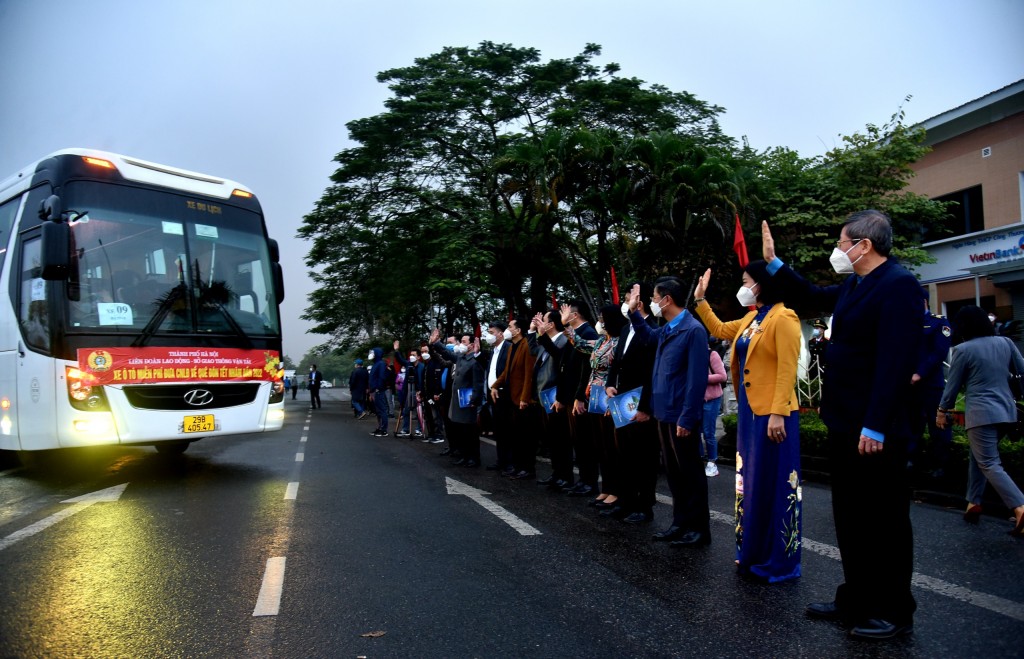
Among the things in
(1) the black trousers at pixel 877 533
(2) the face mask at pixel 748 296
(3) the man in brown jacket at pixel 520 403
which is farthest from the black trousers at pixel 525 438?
(1) the black trousers at pixel 877 533

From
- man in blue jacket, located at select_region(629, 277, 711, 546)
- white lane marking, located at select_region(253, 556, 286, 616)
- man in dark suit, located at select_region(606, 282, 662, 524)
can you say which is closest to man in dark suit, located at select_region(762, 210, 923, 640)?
man in blue jacket, located at select_region(629, 277, 711, 546)

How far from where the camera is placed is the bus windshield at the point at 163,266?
8094 millimetres

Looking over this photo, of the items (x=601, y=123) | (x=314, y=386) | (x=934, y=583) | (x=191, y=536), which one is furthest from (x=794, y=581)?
(x=314, y=386)

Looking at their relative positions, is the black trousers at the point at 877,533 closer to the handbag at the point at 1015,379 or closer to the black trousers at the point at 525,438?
the handbag at the point at 1015,379

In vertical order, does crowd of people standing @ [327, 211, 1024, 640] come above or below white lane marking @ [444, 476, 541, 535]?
above

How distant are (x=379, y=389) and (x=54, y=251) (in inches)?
442

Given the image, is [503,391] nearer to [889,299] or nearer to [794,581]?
[794,581]

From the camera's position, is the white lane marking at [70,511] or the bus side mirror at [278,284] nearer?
the white lane marking at [70,511]

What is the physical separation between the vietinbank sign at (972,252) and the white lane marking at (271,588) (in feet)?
67.1

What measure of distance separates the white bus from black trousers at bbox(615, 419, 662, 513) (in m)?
4.87

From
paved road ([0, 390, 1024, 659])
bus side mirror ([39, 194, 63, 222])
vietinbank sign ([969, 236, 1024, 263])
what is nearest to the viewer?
paved road ([0, 390, 1024, 659])

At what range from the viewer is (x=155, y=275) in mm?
8531

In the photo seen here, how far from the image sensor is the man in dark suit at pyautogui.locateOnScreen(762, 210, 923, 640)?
12.2 feet

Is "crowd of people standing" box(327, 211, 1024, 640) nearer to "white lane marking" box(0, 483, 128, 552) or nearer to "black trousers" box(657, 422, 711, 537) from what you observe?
"black trousers" box(657, 422, 711, 537)
